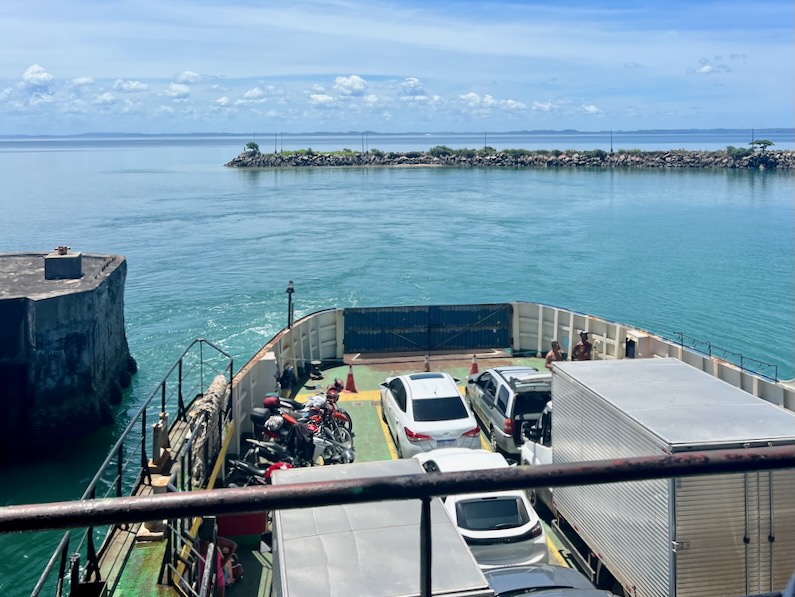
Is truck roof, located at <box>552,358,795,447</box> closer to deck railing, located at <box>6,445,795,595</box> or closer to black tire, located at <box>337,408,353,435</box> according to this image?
black tire, located at <box>337,408,353,435</box>

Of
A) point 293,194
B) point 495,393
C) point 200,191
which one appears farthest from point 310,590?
point 200,191

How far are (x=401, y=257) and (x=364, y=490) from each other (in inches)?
1924

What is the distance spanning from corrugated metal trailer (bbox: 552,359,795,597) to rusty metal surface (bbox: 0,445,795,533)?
4888 mm

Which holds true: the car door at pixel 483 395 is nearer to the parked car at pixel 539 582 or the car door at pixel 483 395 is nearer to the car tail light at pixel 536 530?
the car tail light at pixel 536 530

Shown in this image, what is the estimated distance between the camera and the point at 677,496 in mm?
6980

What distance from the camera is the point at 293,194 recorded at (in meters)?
93.8

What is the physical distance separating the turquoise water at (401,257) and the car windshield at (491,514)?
922cm

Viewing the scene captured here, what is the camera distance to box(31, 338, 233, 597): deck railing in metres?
6.92

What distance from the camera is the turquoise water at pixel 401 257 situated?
1254 inches

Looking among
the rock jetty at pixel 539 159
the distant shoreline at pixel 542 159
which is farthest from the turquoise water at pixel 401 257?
the rock jetty at pixel 539 159

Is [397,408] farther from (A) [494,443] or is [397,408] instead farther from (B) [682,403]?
(B) [682,403]

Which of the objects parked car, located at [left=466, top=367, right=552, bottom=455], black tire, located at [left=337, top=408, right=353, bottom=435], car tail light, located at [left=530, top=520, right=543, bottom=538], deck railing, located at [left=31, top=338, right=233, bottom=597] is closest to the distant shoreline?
deck railing, located at [left=31, top=338, right=233, bottom=597]

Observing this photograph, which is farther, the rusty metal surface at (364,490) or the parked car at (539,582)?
the parked car at (539,582)

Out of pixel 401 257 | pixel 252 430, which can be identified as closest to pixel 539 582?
pixel 252 430
